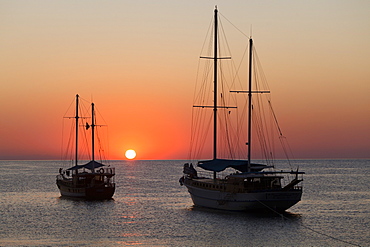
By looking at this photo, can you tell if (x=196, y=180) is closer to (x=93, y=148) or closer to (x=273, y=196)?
(x=273, y=196)

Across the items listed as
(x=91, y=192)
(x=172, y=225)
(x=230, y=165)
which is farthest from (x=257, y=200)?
(x=91, y=192)

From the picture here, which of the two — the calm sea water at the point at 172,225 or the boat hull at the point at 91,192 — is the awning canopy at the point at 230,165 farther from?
the boat hull at the point at 91,192

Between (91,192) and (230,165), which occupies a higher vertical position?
(230,165)

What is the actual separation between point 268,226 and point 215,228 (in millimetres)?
4997

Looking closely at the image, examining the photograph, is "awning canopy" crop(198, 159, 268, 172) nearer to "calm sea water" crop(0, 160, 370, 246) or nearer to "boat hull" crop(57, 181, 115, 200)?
"calm sea water" crop(0, 160, 370, 246)

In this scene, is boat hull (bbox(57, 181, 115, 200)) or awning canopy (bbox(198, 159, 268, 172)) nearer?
awning canopy (bbox(198, 159, 268, 172))

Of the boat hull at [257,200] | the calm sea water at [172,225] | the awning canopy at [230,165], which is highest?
the awning canopy at [230,165]

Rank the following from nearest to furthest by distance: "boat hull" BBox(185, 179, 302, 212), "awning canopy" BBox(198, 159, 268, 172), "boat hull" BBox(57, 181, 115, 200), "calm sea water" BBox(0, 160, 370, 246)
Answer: "calm sea water" BBox(0, 160, 370, 246) < "boat hull" BBox(185, 179, 302, 212) < "awning canopy" BBox(198, 159, 268, 172) < "boat hull" BBox(57, 181, 115, 200)

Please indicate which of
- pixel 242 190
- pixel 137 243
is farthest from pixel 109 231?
pixel 242 190

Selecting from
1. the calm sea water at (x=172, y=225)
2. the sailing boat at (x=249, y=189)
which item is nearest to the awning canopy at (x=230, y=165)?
the sailing boat at (x=249, y=189)

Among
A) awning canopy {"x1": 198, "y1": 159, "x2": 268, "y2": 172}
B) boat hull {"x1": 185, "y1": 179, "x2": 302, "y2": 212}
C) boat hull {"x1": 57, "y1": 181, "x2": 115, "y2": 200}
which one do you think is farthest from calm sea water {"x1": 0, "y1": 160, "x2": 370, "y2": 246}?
awning canopy {"x1": 198, "y1": 159, "x2": 268, "y2": 172}

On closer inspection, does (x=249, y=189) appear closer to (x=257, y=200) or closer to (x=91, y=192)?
(x=257, y=200)

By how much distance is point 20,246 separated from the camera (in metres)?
44.6

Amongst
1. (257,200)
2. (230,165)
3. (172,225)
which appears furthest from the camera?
(230,165)
